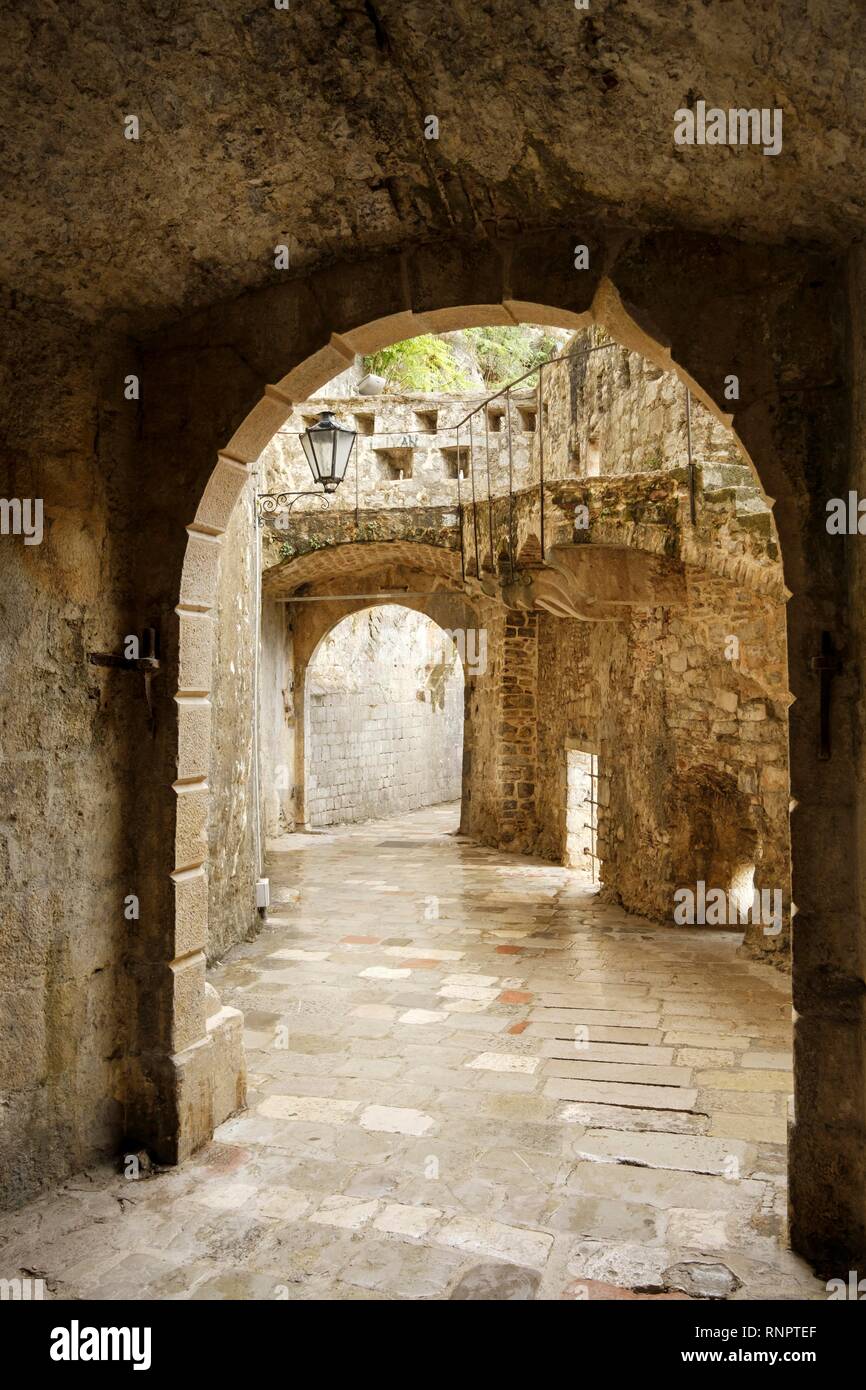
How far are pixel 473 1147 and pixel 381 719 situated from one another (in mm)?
12826

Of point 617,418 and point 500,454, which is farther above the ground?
point 500,454

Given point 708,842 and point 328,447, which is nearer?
point 328,447

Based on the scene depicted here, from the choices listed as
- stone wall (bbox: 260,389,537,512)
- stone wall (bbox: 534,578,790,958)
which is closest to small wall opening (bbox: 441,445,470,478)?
stone wall (bbox: 260,389,537,512)

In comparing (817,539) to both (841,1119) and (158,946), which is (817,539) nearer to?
(841,1119)

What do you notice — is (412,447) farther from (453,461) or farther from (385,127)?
(385,127)

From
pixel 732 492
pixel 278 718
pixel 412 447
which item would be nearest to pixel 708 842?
pixel 732 492

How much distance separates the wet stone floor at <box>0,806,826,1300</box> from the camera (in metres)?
2.92

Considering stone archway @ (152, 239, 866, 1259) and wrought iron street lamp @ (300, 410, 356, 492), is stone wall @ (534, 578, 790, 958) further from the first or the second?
stone archway @ (152, 239, 866, 1259)

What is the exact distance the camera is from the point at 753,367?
3.03 metres

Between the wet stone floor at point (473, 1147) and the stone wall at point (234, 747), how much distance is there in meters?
0.36

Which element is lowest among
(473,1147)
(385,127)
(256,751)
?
(473,1147)

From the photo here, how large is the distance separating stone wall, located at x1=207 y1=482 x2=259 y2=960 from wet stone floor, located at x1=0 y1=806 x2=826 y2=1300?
36cm

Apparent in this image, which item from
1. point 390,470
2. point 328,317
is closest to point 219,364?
point 328,317

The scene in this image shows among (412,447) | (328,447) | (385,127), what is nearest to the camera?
(385,127)
